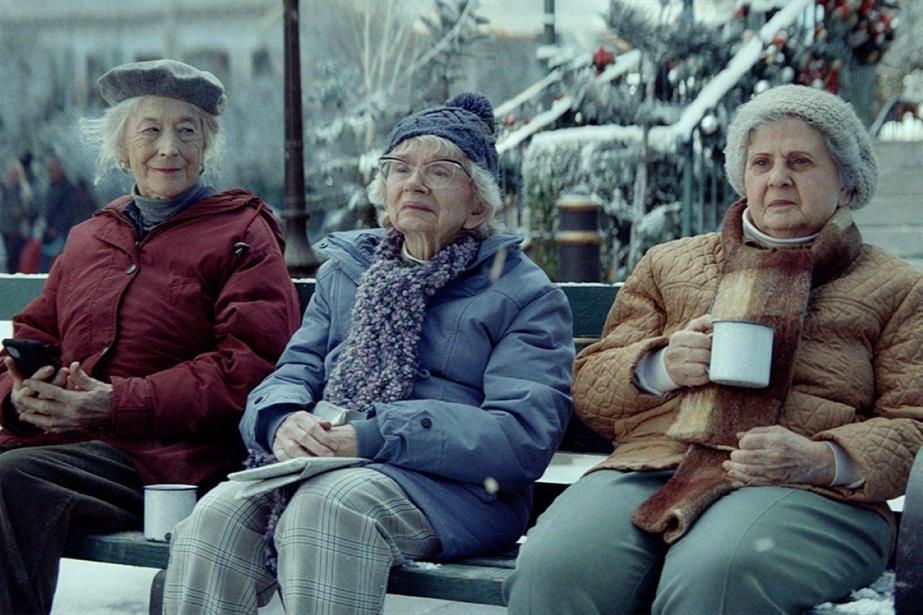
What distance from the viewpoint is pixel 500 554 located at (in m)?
3.57

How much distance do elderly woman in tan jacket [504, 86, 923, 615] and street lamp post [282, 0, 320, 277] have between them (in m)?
5.79

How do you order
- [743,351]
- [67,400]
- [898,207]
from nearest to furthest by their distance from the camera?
[743,351] → [67,400] → [898,207]

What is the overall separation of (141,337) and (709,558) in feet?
5.97

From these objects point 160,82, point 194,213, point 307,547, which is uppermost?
point 160,82

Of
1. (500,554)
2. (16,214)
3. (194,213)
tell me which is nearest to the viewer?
(500,554)

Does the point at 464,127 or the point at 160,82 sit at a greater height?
the point at 160,82

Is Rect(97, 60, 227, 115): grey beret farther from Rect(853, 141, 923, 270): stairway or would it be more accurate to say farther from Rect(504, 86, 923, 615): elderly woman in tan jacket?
Rect(853, 141, 923, 270): stairway

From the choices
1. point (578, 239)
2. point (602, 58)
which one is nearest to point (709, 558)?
point (578, 239)

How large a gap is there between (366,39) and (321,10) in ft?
1.94

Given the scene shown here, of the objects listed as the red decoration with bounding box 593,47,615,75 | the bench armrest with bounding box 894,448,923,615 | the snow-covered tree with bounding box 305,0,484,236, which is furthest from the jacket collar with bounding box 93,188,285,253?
the snow-covered tree with bounding box 305,0,484,236

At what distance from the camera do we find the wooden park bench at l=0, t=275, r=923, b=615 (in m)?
2.88

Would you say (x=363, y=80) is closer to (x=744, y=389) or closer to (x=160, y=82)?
(x=160, y=82)

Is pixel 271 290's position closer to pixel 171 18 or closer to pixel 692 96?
pixel 692 96

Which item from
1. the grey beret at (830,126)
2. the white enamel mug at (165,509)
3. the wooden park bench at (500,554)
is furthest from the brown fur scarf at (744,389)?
the white enamel mug at (165,509)
